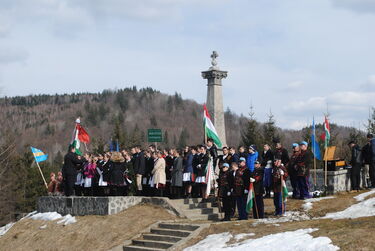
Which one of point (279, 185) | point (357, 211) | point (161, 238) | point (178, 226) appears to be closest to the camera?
point (357, 211)

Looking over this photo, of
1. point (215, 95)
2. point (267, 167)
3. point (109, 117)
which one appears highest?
point (109, 117)

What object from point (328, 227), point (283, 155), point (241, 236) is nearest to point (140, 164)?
point (283, 155)

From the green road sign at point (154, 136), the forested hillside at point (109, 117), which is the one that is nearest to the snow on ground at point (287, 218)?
the green road sign at point (154, 136)

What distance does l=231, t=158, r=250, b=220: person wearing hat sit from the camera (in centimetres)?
1562

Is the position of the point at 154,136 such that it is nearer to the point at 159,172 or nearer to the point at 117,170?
the point at 117,170

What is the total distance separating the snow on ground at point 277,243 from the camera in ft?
37.1

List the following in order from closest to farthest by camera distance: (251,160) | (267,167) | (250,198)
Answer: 1. (250,198)
2. (267,167)
3. (251,160)

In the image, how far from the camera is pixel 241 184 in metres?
15.7

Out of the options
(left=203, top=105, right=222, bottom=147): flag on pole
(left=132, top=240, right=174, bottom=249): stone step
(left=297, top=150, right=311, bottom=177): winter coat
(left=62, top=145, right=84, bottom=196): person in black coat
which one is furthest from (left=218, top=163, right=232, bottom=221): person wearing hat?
(left=62, top=145, right=84, bottom=196): person in black coat

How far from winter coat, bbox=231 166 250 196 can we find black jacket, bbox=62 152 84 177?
7302 mm

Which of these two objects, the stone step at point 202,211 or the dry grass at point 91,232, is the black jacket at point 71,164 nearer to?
the dry grass at point 91,232

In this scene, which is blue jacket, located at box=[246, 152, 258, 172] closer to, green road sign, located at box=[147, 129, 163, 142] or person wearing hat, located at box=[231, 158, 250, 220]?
person wearing hat, located at box=[231, 158, 250, 220]

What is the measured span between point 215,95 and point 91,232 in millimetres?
10759

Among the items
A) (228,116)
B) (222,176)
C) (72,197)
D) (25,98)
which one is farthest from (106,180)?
(25,98)
